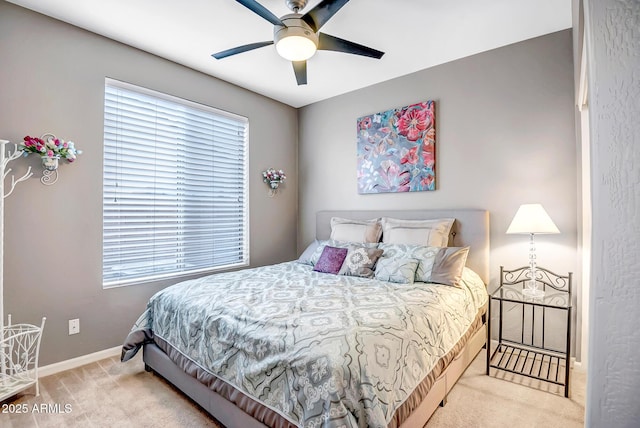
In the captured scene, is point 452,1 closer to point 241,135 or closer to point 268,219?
point 241,135

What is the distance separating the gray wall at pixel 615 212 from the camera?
0.59 meters

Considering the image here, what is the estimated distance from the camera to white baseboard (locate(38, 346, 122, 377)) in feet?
8.03

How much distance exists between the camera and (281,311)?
1.86 m

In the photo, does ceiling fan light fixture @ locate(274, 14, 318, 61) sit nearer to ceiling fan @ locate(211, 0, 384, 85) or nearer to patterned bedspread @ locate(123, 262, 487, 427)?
ceiling fan @ locate(211, 0, 384, 85)

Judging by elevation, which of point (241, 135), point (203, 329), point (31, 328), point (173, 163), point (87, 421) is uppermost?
point (241, 135)

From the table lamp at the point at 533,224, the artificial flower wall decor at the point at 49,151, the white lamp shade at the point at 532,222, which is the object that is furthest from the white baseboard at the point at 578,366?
the artificial flower wall decor at the point at 49,151

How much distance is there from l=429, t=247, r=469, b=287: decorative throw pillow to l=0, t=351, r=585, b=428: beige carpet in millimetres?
753

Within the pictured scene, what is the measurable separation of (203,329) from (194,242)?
1.72 meters

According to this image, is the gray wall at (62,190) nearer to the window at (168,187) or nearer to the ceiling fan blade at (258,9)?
the window at (168,187)

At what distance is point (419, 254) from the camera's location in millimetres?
2715

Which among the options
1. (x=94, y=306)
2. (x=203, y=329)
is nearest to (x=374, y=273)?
(x=203, y=329)

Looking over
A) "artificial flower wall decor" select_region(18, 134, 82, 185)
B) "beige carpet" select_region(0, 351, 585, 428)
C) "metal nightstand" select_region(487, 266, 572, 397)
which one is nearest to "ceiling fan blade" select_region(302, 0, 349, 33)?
"artificial flower wall decor" select_region(18, 134, 82, 185)

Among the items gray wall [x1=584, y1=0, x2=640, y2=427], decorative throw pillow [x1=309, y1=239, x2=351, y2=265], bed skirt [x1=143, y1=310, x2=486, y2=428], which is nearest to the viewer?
gray wall [x1=584, y1=0, x2=640, y2=427]

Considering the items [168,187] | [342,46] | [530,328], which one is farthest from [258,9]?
[530,328]
